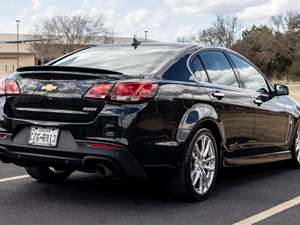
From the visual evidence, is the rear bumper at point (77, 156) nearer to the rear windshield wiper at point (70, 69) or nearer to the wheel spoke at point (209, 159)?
the rear windshield wiper at point (70, 69)

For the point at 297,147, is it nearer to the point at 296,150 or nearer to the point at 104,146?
the point at 296,150

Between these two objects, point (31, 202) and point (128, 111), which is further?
point (31, 202)

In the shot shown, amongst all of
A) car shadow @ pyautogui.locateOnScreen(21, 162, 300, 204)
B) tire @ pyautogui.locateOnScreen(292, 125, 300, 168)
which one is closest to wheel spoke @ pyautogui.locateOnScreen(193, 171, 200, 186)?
car shadow @ pyautogui.locateOnScreen(21, 162, 300, 204)

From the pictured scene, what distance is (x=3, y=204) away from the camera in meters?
5.51

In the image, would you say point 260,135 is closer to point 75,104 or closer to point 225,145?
point 225,145

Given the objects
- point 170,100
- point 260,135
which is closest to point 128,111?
point 170,100

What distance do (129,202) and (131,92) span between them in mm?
1198

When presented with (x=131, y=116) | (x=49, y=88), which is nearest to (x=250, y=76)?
(x=131, y=116)

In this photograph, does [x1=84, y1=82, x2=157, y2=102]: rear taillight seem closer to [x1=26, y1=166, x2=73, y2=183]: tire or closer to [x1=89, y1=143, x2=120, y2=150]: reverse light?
[x1=89, y1=143, x2=120, y2=150]: reverse light

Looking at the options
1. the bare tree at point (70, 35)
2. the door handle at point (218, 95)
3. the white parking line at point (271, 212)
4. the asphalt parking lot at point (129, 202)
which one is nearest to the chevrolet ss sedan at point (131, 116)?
the door handle at point (218, 95)

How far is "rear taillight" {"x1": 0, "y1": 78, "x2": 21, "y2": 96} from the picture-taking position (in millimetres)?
5672

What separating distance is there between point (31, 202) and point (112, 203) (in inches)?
30.4

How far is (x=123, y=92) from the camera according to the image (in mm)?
5168

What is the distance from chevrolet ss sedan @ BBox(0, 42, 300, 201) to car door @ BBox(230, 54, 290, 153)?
39 centimetres
